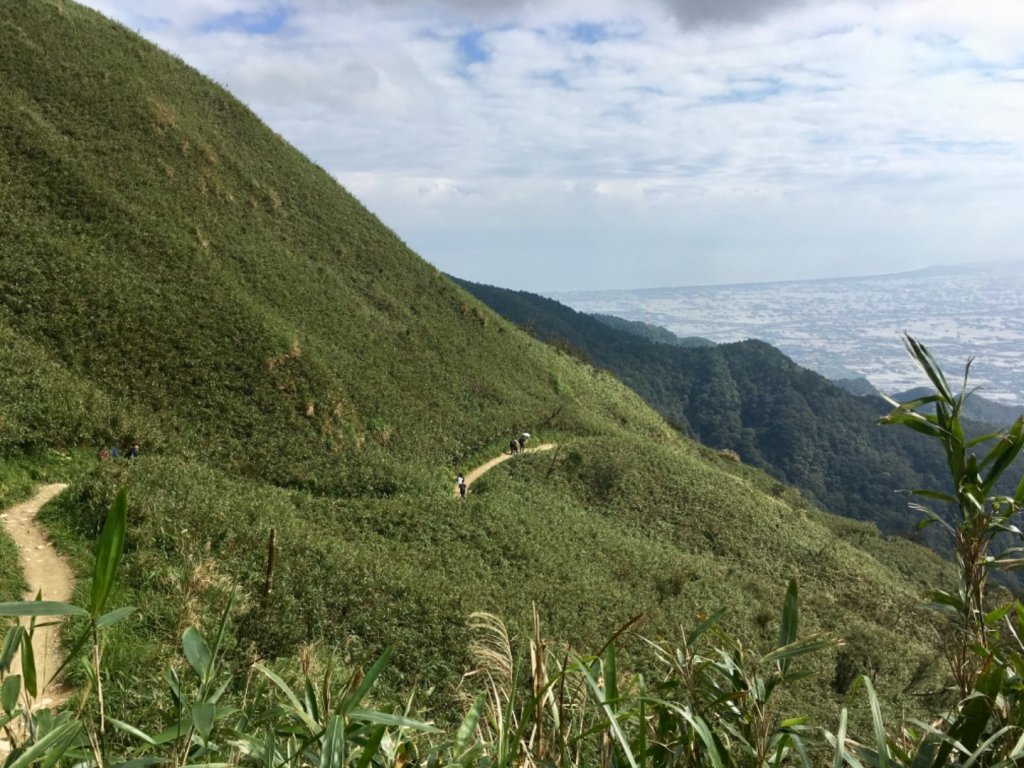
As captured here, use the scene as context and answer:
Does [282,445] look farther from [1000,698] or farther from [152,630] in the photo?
[1000,698]

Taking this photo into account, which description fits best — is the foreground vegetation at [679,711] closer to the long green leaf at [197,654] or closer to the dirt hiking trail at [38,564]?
the long green leaf at [197,654]

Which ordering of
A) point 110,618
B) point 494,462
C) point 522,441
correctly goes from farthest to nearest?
point 522,441, point 494,462, point 110,618

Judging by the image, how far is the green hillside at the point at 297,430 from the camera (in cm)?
1412

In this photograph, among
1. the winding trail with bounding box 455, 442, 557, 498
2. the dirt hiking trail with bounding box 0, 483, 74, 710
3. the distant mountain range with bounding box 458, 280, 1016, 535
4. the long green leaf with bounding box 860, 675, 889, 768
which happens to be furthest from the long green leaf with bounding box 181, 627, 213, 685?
the distant mountain range with bounding box 458, 280, 1016, 535

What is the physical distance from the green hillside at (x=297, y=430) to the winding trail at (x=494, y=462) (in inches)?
24.9

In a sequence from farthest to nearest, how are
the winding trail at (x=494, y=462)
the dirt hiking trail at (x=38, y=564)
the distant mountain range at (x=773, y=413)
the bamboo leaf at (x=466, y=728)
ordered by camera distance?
the distant mountain range at (x=773, y=413) → the winding trail at (x=494, y=462) → the dirt hiking trail at (x=38, y=564) → the bamboo leaf at (x=466, y=728)

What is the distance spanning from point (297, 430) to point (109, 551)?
24.9 metres

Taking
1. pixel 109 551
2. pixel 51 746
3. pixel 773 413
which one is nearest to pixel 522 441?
pixel 51 746

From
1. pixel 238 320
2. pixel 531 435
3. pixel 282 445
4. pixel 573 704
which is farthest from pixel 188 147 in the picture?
pixel 573 704

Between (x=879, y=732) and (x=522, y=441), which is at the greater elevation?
(x=879, y=732)

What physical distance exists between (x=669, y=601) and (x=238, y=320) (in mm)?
20543

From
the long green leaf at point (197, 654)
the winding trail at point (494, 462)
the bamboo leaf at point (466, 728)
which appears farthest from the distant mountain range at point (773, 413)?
the long green leaf at point (197, 654)

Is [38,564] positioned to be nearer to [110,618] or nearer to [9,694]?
[9,694]

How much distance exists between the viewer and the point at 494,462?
107ft
